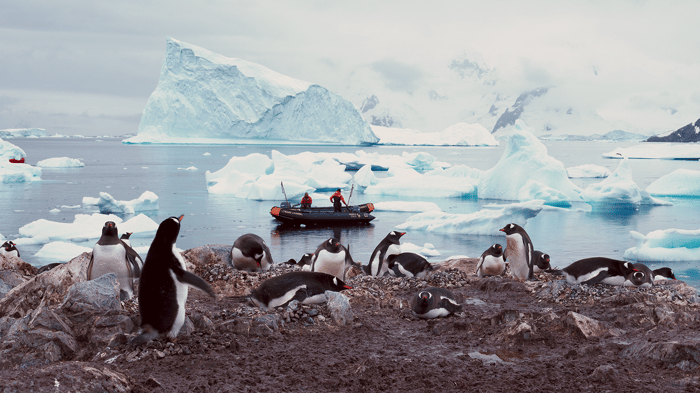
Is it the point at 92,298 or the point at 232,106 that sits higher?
the point at 232,106

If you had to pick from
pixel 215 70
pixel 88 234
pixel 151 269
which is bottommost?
pixel 88 234

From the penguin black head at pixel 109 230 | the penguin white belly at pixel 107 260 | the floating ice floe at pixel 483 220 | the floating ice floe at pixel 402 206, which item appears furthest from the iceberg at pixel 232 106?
the penguin white belly at pixel 107 260

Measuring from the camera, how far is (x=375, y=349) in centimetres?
454

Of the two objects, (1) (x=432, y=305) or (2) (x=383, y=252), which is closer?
(1) (x=432, y=305)

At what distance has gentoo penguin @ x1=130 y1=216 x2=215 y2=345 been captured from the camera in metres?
4.05

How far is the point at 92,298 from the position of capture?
4.80m

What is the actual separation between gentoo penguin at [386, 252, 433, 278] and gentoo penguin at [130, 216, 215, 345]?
4328 mm

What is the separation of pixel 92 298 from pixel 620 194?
87.6 ft

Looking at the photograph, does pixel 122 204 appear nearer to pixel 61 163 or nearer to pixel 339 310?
pixel 339 310

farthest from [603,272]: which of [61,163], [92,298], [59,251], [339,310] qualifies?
[61,163]

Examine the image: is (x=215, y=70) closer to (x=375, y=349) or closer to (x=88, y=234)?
(x=88, y=234)

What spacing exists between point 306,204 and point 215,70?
47.1m

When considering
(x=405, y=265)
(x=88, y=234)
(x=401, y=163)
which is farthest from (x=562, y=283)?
(x=401, y=163)

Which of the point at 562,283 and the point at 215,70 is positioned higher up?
the point at 215,70
